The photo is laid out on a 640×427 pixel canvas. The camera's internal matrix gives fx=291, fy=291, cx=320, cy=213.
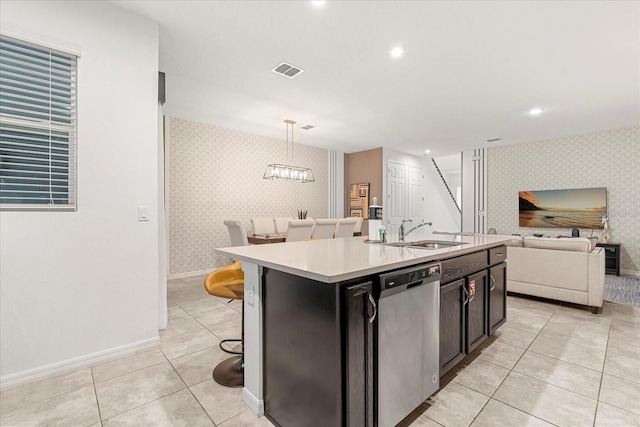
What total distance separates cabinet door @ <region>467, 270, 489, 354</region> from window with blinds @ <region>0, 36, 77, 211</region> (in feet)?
9.68

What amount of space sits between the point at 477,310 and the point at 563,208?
221 inches

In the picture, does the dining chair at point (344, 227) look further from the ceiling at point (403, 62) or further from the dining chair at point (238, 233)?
the ceiling at point (403, 62)

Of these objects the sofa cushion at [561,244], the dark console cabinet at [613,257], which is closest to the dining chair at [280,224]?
the sofa cushion at [561,244]

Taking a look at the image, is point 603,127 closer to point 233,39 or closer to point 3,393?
point 233,39

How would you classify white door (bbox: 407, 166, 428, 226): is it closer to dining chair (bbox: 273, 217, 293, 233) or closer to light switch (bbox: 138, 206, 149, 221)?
dining chair (bbox: 273, 217, 293, 233)

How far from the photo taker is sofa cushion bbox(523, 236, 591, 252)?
3.27 meters

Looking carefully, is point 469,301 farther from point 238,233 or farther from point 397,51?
point 238,233

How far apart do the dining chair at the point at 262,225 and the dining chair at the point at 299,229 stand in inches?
57.9

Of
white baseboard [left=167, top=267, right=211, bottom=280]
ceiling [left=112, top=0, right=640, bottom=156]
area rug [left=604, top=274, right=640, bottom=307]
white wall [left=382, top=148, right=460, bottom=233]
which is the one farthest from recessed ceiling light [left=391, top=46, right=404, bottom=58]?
white baseboard [left=167, top=267, right=211, bottom=280]

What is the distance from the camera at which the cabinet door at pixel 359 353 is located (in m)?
1.20

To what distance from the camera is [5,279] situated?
1.88 m

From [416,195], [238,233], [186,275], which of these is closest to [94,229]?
[238,233]

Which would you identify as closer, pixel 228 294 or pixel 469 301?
pixel 228 294

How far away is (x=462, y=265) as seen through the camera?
1.98 metres
